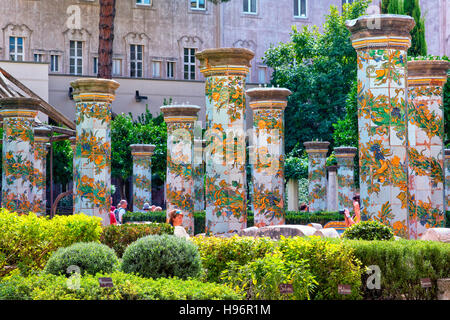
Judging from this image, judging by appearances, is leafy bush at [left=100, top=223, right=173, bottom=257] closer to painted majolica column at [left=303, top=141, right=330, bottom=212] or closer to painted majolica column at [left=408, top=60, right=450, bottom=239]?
painted majolica column at [left=408, top=60, right=450, bottom=239]

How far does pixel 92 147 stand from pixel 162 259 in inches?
300

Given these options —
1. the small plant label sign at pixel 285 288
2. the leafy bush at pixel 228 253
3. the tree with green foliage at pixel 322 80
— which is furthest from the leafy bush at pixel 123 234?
the tree with green foliage at pixel 322 80

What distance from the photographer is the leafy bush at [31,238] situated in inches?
352

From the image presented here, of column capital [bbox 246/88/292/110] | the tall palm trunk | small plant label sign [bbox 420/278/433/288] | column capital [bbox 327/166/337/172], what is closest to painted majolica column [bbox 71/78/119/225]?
column capital [bbox 246/88/292/110]

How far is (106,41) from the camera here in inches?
997

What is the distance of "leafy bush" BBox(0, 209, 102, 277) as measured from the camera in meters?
8.95

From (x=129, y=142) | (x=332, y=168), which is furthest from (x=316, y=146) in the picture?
(x=129, y=142)

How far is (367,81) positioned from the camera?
11.3 m

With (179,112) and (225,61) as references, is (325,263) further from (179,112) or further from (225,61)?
(179,112)

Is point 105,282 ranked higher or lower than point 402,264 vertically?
higher

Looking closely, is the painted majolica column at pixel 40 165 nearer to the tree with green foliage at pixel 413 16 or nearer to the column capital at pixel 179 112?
the column capital at pixel 179 112

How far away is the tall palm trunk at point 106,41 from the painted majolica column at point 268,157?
9028 millimetres

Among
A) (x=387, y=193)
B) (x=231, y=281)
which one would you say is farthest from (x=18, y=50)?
(x=231, y=281)

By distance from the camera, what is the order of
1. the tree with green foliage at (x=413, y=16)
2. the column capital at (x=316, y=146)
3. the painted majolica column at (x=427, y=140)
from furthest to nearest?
the tree with green foliage at (x=413, y=16) → the column capital at (x=316, y=146) → the painted majolica column at (x=427, y=140)
